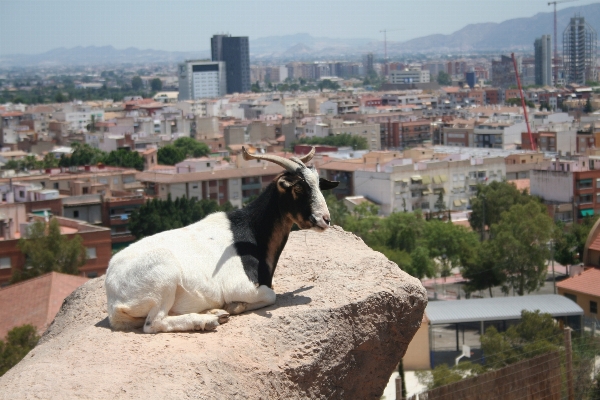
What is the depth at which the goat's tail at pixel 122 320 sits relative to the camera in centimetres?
396

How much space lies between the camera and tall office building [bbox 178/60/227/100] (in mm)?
121062

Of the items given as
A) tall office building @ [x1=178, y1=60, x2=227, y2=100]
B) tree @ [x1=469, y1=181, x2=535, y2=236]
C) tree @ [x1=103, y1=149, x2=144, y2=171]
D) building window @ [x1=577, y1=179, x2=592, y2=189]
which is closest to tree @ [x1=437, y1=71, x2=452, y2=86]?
tall office building @ [x1=178, y1=60, x2=227, y2=100]

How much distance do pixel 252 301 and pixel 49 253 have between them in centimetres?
1538

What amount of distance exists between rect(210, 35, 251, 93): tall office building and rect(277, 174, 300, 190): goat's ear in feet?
416

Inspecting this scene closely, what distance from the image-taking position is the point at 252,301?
411 centimetres

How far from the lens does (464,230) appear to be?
24.2m

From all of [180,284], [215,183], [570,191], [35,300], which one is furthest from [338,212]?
[180,284]

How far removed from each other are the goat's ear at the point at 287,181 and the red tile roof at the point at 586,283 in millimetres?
13449

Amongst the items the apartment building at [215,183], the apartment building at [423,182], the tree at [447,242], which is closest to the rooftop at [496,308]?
the tree at [447,242]

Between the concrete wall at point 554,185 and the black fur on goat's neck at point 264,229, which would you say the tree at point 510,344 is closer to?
the black fur on goat's neck at point 264,229

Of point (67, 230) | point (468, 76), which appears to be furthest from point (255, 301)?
point (468, 76)

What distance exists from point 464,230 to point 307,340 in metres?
20.6

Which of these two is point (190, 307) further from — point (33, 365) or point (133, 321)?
point (33, 365)

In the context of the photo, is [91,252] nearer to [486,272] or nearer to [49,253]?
[49,253]
